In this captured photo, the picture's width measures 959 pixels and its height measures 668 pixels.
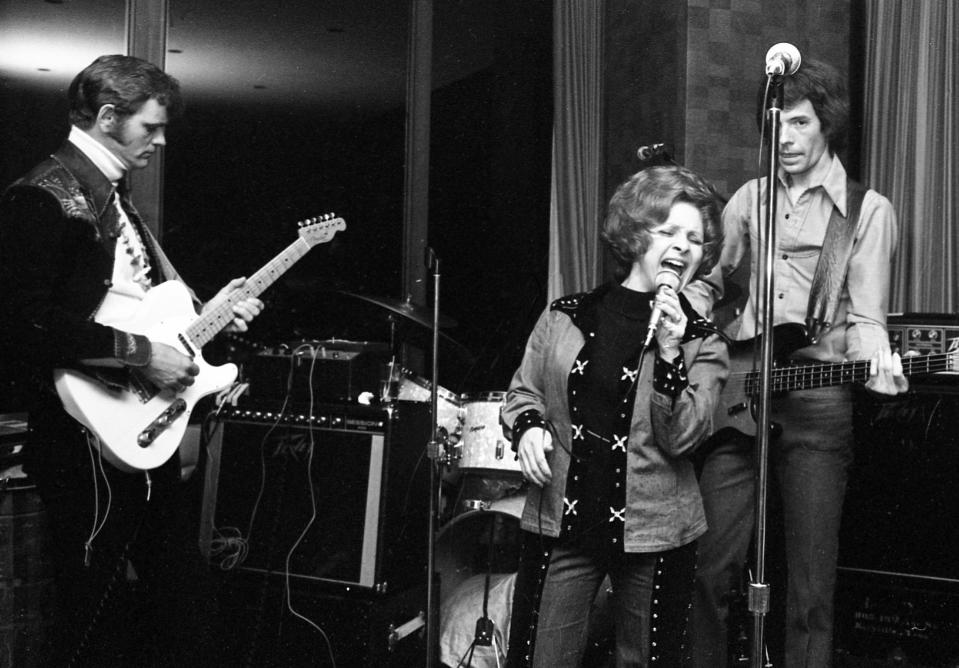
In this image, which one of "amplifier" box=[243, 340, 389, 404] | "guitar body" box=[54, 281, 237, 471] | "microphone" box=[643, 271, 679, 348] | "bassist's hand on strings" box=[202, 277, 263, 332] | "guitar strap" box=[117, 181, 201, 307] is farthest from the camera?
"amplifier" box=[243, 340, 389, 404]

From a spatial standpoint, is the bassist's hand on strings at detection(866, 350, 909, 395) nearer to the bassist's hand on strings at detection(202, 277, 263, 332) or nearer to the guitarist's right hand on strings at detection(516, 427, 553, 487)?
the guitarist's right hand on strings at detection(516, 427, 553, 487)

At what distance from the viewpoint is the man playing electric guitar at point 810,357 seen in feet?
8.72

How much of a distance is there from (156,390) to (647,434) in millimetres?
1465

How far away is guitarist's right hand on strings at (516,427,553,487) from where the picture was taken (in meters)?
2.01

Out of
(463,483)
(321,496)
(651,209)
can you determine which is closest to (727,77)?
(651,209)

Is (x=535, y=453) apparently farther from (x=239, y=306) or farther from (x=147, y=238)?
(x=147, y=238)

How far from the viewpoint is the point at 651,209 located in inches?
85.4

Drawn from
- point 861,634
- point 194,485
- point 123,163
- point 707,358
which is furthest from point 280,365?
point 861,634

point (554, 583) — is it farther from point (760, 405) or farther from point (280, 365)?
point (280, 365)

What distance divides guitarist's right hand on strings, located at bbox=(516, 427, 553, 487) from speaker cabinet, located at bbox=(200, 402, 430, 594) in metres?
1.31

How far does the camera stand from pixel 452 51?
4.49 meters

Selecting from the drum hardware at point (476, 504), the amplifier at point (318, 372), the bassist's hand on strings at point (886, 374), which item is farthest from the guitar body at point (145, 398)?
the bassist's hand on strings at point (886, 374)

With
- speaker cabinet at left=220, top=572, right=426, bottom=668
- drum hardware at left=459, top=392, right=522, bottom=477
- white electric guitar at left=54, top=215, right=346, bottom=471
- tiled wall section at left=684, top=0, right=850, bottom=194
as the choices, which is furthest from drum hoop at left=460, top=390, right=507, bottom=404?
tiled wall section at left=684, top=0, right=850, bottom=194

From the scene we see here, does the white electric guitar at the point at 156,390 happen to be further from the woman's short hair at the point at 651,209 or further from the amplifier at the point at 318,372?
the woman's short hair at the point at 651,209
